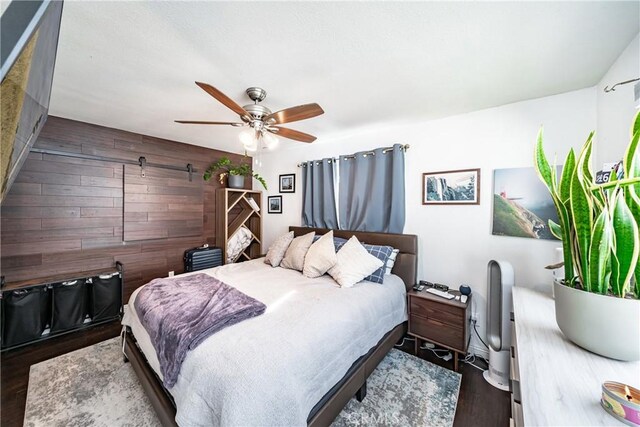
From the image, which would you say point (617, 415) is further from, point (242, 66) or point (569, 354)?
point (242, 66)

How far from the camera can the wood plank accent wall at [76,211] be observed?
2.44 meters

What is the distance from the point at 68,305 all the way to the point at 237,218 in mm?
2344

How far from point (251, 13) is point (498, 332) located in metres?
2.79

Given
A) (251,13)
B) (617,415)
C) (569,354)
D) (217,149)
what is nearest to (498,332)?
(569,354)

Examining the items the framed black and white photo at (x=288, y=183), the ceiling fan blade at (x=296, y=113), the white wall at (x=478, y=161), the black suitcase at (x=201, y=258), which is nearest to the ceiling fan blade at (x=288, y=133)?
the ceiling fan blade at (x=296, y=113)

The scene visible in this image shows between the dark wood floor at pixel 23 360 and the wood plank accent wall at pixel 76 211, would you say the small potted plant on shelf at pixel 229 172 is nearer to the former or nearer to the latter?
the wood plank accent wall at pixel 76 211

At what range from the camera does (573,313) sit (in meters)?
0.91

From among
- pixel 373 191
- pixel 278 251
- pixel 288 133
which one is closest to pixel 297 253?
pixel 278 251

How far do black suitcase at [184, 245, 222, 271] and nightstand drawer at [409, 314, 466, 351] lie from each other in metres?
2.99

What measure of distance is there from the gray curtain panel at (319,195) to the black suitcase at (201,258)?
1.52 m

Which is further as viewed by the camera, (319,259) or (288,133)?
(319,259)

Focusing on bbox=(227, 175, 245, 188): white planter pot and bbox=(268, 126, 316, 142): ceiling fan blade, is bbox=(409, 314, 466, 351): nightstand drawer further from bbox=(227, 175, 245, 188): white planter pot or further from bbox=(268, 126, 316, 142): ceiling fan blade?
bbox=(227, 175, 245, 188): white planter pot

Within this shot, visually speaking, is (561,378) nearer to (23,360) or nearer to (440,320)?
(440,320)

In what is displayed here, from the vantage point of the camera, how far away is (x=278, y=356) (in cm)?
122
